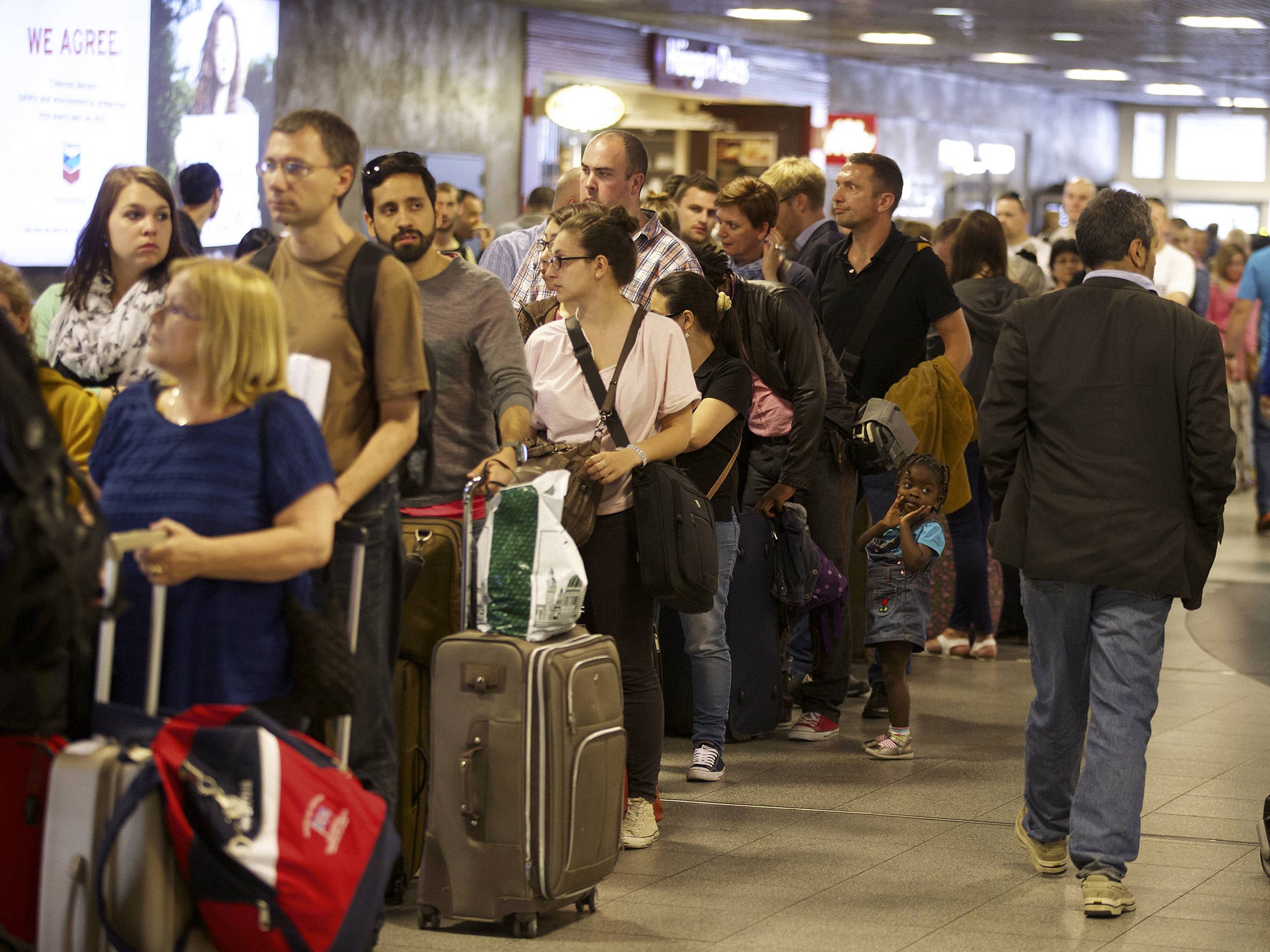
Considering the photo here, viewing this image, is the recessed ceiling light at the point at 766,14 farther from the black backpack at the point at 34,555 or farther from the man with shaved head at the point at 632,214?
the black backpack at the point at 34,555

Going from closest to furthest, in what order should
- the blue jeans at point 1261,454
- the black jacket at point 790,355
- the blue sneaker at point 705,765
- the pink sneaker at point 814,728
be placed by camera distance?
1. the blue sneaker at point 705,765
2. the black jacket at point 790,355
3. the pink sneaker at point 814,728
4. the blue jeans at point 1261,454

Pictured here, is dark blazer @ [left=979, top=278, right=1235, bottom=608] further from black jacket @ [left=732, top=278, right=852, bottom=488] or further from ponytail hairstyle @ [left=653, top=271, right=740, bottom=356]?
black jacket @ [left=732, top=278, right=852, bottom=488]

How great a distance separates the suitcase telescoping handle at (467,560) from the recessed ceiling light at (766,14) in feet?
42.0

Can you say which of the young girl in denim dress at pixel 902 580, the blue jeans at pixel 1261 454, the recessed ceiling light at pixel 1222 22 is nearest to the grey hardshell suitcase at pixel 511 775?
the young girl in denim dress at pixel 902 580

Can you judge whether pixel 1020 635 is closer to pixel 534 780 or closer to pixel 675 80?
pixel 534 780

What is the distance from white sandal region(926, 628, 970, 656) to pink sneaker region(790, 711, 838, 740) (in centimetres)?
194

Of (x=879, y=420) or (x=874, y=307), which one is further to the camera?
(x=874, y=307)

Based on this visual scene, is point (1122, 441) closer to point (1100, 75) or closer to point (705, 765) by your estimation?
point (705, 765)

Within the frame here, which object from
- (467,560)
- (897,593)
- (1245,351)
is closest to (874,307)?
(897,593)

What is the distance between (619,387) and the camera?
457cm

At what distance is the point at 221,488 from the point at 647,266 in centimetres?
283

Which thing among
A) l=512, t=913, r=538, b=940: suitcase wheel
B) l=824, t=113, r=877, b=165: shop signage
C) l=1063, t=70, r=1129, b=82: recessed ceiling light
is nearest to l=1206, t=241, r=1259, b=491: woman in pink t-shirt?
l=824, t=113, r=877, b=165: shop signage

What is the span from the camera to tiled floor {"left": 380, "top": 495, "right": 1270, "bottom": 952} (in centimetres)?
400

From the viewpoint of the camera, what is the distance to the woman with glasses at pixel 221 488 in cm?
292
